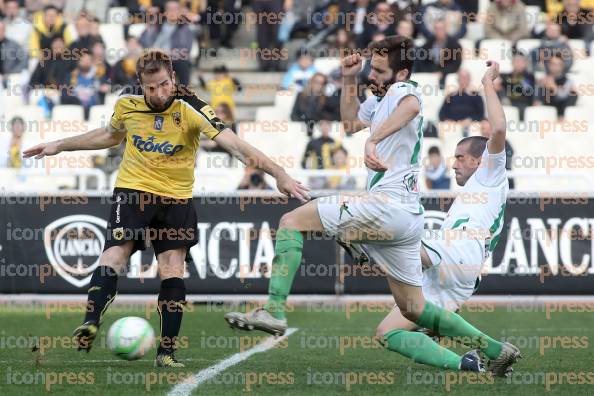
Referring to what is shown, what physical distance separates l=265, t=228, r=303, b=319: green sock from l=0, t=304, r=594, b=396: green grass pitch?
1.96 feet

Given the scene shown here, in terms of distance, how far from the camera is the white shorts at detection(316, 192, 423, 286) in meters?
7.34

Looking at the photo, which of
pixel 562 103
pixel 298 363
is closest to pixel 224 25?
pixel 562 103

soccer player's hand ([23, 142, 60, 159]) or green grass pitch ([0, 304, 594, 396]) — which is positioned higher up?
soccer player's hand ([23, 142, 60, 159])

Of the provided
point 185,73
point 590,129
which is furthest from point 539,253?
point 185,73

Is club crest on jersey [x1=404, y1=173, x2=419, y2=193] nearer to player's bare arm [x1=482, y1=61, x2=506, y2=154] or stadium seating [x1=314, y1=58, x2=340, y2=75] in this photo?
player's bare arm [x1=482, y1=61, x2=506, y2=154]

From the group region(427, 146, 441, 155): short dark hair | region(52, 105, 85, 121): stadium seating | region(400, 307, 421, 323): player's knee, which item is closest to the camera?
region(400, 307, 421, 323): player's knee

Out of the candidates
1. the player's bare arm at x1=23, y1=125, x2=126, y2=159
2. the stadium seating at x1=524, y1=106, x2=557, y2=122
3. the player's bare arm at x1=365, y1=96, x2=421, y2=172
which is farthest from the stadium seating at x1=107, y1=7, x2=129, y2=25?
the player's bare arm at x1=365, y1=96, x2=421, y2=172

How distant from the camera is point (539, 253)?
48.2 ft

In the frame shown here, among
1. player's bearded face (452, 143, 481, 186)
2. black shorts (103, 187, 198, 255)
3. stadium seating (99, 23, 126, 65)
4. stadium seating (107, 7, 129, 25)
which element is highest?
stadium seating (107, 7, 129, 25)

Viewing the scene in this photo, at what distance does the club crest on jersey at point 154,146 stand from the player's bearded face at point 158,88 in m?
0.26

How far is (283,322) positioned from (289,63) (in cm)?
1376

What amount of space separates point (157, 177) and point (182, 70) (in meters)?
10.2

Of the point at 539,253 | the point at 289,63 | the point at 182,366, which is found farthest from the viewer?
the point at 289,63

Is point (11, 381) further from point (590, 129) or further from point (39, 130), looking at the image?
point (590, 129)
